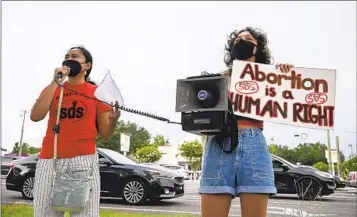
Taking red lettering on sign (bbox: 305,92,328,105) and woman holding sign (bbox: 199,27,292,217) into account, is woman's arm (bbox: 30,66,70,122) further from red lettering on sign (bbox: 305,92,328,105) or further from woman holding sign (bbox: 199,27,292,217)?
red lettering on sign (bbox: 305,92,328,105)

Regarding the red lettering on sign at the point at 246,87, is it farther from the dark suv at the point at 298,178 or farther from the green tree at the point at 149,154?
the green tree at the point at 149,154

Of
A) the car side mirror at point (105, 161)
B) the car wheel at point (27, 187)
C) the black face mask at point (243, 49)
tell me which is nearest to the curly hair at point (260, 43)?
the black face mask at point (243, 49)

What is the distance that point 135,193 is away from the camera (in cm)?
841

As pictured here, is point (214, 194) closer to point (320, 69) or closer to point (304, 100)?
point (304, 100)

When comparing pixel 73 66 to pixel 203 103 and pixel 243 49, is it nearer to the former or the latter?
pixel 203 103

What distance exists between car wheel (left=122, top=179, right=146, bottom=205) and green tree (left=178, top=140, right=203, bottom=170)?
3948cm

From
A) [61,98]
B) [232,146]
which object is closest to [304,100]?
[232,146]

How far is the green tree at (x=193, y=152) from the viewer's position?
48250 mm

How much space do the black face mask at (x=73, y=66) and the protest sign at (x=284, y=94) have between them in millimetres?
939

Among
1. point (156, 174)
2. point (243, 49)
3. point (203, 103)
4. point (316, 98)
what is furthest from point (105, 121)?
point (156, 174)

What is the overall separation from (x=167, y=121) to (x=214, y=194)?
1.75 feet

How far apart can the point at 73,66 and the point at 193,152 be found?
152 feet

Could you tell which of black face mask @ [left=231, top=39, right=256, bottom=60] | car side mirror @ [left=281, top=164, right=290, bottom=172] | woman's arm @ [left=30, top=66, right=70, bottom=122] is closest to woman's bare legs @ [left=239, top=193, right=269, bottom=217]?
black face mask @ [left=231, top=39, right=256, bottom=60]

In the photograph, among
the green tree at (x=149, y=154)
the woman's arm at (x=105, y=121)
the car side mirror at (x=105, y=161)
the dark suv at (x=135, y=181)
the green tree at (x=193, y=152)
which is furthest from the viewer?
the green tree at (x=149, y=154)
